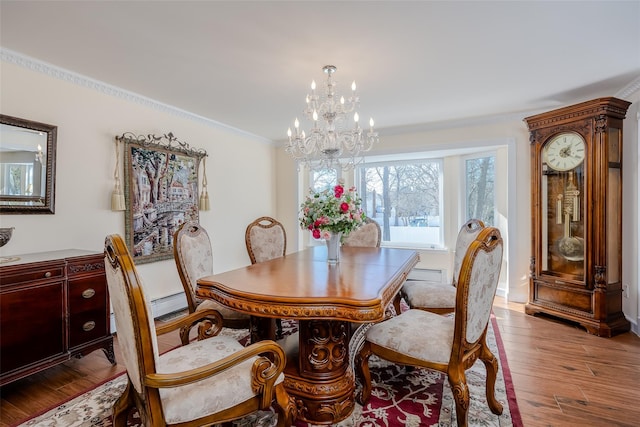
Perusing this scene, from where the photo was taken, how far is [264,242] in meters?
3.22

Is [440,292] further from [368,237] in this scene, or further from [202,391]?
[202,391]

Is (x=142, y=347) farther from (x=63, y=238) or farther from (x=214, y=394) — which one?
(x=63, y=238)

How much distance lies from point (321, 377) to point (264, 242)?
172cm

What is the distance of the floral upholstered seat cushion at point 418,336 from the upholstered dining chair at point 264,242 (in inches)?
59.9

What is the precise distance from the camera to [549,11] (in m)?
1.91

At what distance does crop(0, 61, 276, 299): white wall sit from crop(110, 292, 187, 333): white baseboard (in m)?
0.06

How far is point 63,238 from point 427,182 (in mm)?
4703

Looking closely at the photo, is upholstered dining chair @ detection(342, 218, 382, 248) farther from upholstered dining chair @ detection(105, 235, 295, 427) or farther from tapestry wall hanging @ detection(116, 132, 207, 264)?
upholstered dining chair @ detection(105, 235, 295, 427)

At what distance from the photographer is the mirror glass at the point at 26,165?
7.69 feet

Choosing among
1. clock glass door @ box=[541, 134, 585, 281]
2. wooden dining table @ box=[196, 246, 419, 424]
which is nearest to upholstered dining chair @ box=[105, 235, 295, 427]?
wooden dining table @ box=[196, 246, 419, 424]

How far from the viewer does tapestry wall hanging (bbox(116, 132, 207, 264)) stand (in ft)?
10.6

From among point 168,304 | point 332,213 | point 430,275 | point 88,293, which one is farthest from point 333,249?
point 430,275

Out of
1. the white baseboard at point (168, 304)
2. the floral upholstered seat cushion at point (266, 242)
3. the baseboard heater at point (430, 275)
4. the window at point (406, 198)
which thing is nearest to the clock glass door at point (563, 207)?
the baseboard heater at point (430, 275)

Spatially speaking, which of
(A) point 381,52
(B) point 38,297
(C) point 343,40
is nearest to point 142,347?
(B) point 38,297
